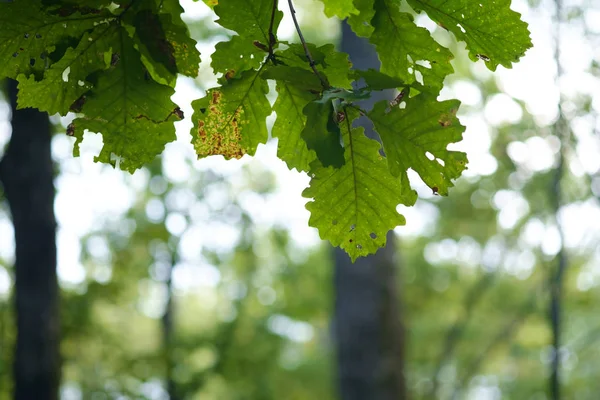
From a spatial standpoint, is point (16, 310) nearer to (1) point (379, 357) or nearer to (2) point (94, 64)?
(1) point (379, 357)

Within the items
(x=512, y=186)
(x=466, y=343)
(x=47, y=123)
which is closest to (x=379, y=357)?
(x=47, y=123)

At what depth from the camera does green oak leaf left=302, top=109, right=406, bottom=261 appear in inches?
35.7

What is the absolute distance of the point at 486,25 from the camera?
0.91 metres

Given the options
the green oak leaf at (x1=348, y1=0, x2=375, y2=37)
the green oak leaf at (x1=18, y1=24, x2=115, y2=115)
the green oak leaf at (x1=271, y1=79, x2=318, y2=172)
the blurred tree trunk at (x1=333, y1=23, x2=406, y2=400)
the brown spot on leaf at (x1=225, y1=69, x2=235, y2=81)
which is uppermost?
the blurred tree trunk at (x1=333, y1=23, x2=406, y2=400)

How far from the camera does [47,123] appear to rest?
14.9 feet

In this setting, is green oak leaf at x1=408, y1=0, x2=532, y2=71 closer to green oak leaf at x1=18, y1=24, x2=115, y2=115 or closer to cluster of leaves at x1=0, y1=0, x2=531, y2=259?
cluster of leaves at x1=0, y1=0, x2=531, y2=259

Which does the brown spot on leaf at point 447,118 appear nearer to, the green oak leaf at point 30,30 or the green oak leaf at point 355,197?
the green oak leaf at point 355,197

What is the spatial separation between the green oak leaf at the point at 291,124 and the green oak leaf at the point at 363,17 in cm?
17

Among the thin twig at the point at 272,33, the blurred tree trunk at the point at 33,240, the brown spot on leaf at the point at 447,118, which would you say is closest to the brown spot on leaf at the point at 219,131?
the thin twig at the point at 272,33

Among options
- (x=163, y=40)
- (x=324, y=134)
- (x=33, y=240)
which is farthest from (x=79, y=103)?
(x=33, y=240)

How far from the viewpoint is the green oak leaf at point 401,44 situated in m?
0.93

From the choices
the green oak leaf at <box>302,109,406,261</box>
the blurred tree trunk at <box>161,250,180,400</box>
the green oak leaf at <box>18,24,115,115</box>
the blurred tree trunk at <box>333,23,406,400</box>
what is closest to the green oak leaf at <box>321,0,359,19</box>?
the green oak leaf at <box>302,109,406,261</box>

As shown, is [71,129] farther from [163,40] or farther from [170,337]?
[170,337]

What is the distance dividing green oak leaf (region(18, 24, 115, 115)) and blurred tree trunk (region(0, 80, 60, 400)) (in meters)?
3.71
